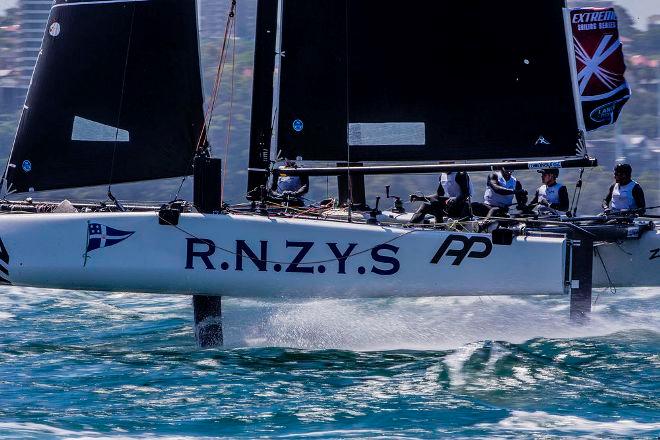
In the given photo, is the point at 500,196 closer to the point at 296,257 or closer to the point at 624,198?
the point at 624,198

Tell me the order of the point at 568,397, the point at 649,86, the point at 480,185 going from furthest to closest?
1. the point at 649,86
2. the point at 480,185
3. the point at 568,397

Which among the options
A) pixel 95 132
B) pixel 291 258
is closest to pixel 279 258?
pixel 291 258

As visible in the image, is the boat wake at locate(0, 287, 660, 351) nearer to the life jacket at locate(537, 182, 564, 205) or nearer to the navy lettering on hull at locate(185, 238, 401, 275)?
the navy lettering on hull at locate(185, 238, 401, 275)

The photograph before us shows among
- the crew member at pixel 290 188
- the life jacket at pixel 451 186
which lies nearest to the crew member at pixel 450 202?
the life jacket at pixel 451 186

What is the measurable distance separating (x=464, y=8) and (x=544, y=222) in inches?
79.1

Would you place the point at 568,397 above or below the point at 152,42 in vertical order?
below

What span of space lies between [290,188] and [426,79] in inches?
137

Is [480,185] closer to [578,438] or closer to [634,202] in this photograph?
[634,202]

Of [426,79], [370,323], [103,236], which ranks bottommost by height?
[370,323]

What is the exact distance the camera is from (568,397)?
8.71 meters

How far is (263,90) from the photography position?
11.0 meters

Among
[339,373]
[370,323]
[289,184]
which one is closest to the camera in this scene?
[339,373]

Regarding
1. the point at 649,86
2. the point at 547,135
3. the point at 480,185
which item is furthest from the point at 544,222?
the point at 649,86

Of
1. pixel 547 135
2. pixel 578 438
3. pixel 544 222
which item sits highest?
pixel 547 135
